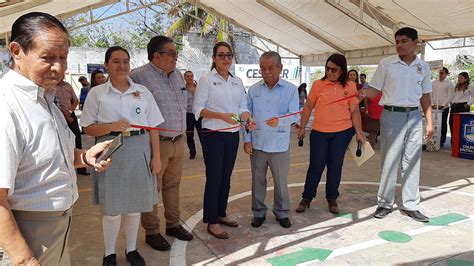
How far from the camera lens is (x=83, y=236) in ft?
11.0

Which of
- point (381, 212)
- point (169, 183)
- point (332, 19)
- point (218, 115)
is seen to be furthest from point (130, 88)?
point (332, 19)

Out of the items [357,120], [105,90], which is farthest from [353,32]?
[105,90]

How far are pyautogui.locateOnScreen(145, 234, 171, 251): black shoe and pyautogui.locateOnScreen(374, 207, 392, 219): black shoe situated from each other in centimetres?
215

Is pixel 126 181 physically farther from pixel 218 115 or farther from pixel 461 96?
pixel 461 96

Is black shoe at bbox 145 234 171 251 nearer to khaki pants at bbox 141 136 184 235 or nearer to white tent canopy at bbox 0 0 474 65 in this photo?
khaki pants at bbox 141 136 184 235

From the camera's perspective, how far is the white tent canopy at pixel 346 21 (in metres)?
7.62

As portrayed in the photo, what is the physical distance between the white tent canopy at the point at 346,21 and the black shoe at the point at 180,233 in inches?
255

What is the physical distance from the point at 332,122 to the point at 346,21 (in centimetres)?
625

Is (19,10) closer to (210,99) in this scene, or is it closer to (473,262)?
(210,99)

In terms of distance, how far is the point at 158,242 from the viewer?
3064mm

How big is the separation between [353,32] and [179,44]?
1553cm

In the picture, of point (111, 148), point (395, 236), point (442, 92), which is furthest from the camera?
point (442, 92)

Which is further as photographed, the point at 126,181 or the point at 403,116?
the point at 403,116

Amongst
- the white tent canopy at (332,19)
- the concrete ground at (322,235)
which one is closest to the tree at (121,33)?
the white tent canopy at (332,19)
